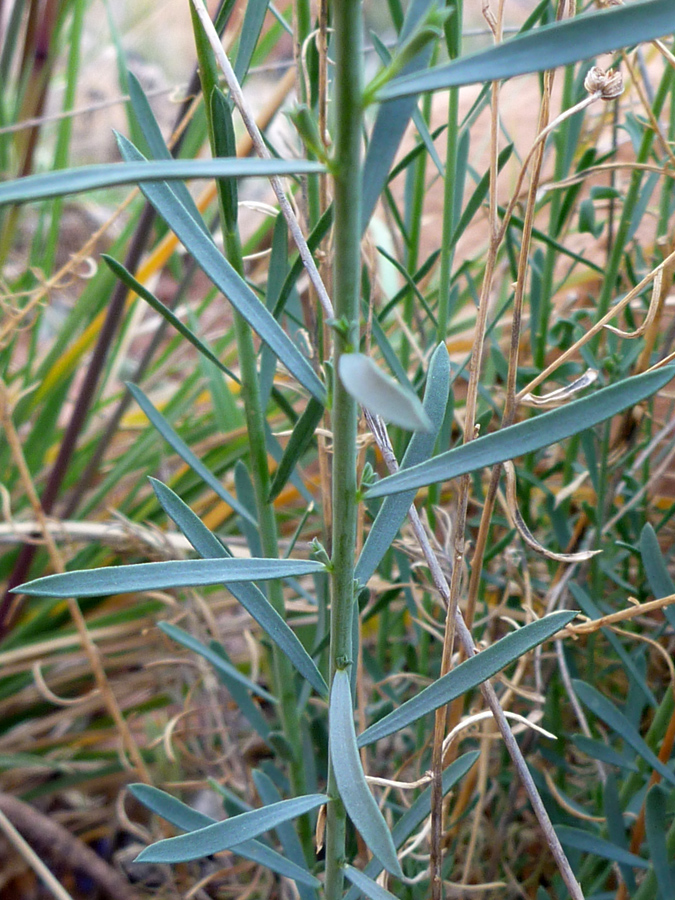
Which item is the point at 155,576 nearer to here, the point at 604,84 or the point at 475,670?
the point at 475,670

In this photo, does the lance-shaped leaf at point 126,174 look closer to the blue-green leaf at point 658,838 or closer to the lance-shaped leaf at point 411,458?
the lance-shaped leaf at point 411,458

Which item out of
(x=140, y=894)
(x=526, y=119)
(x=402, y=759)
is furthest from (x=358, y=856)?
(x=526, y=119)

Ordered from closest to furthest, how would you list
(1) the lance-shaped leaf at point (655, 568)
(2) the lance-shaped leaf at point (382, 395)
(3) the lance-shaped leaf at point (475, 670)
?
(2) the lance-shaped leaf at point (382, 395)
(3) the lance-shaped leaf at point (475, 670)
(1) the lance-shaped leaf at point (655, 568)

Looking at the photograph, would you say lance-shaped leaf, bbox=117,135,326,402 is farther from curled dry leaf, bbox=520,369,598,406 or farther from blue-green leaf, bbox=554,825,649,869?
blue-green leaf, bbox=554,825,649,869

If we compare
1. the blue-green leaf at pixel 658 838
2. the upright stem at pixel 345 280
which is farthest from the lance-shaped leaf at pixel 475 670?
the blue-green leaf at pixel 658 838

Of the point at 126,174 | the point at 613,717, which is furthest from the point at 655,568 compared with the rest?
the point at 126,174

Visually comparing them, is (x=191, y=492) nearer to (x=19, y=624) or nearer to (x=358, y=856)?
(x=19, y=624)
